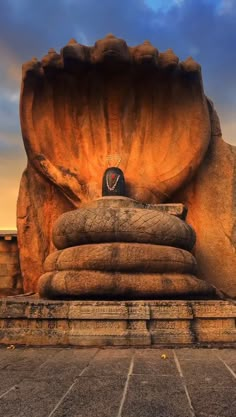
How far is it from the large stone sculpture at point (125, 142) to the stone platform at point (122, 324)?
2598mm

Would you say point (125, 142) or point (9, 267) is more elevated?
point (125, 142)

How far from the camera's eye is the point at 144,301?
4367 mm

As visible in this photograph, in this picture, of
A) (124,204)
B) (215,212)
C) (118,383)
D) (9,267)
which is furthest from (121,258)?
(9,267)

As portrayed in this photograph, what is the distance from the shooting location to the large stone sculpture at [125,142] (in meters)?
7.04

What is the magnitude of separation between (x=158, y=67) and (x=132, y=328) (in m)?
5.17

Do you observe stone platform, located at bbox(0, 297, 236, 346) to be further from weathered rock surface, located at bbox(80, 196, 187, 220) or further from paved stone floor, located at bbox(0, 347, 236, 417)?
weathered rock surface, located at bbox(80, 196, 187, 220)

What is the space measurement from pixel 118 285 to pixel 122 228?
0.87m

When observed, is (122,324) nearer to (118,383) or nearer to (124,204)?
(118,383)

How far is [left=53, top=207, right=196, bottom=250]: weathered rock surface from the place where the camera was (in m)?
5.18

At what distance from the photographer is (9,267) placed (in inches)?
360

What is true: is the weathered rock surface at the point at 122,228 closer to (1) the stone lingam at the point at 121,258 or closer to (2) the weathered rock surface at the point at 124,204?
(1) the stone lingam at the point at 121,258

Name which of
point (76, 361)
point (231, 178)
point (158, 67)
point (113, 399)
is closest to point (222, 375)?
point (113, 399)

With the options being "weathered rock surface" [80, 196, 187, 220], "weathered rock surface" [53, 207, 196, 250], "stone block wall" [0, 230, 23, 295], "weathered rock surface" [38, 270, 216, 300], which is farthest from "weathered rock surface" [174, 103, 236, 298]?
"stone block wall" [0, 230, 23, 295]

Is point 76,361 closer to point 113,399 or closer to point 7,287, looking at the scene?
point 113,399
